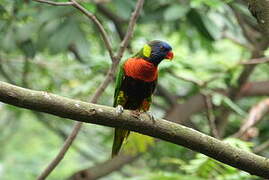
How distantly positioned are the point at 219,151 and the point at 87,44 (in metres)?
2.33

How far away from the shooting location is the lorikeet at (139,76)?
358 centimetres

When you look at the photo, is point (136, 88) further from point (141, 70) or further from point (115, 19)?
point (115, 19)

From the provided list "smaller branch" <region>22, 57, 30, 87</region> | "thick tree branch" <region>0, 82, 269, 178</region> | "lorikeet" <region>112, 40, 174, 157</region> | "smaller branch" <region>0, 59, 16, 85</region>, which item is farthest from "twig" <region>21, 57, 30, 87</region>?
"thick tree branch" <region>0, 82, 269, 178</region>

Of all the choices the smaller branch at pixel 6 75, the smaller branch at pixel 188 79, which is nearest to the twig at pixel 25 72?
the smaller branch at pixel 6 75

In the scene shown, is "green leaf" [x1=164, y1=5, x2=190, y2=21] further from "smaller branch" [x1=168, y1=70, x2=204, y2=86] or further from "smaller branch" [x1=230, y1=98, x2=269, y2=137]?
"smaller branch" [x1=230, y1=98, x2=269, y2=137]

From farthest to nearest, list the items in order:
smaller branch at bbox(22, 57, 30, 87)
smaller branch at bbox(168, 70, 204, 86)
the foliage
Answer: smaller branch at bbox(22, 57, 30, 87) → smaller branch at bbox(168, 70, 204, 86) → the foliage

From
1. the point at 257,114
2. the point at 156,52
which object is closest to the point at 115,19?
the point at 156,52

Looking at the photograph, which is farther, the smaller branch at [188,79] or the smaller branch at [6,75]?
the smaller branch at [6,75]

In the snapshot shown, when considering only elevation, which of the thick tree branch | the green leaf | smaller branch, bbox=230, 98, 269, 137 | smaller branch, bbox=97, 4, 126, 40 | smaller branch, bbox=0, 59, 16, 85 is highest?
the thick tree branch

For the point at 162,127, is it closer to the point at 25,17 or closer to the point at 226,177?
the point at 226,177

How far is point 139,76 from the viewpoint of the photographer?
3578 millimetres

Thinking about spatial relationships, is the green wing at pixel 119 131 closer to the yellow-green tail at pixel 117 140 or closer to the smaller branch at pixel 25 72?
the yellow-green tail at pixel 117 140

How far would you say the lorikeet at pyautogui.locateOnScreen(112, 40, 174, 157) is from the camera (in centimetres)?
358

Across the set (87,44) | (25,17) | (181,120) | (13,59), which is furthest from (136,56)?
(13,59)
